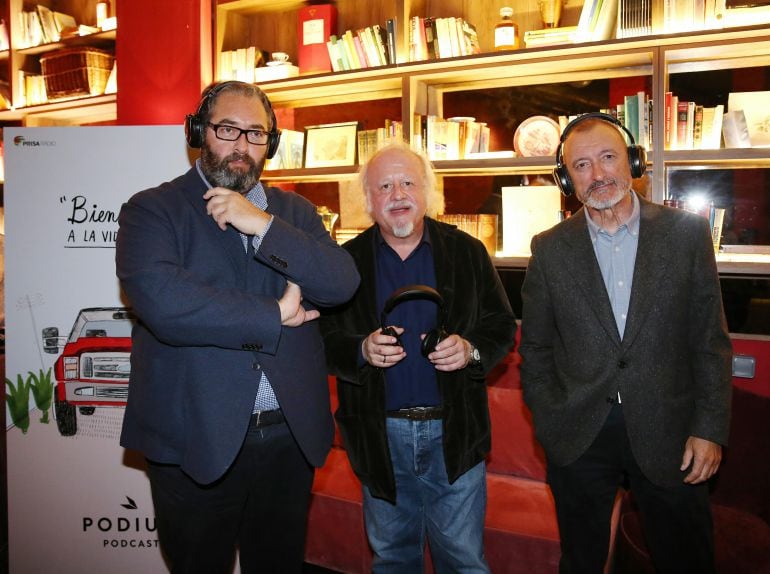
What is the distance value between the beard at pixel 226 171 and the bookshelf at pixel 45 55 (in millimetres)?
3334

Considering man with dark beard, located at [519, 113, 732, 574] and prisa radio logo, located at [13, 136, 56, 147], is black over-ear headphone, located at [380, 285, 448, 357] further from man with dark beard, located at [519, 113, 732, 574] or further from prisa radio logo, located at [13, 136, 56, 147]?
prisa radio logo, located at [13, 136, 56, 147]

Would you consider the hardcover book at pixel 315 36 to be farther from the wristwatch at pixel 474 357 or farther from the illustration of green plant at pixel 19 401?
the wristwatch at pixel 474 357

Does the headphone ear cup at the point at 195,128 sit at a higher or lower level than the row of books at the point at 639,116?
lower

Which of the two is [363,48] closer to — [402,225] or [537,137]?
[537,137]

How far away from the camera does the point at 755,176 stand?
10.7ft

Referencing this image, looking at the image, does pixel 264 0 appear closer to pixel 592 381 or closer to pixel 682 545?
pixel 592 381

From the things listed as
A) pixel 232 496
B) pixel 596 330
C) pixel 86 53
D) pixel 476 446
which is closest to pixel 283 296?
pixel 232 496

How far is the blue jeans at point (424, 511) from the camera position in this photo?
2.06m

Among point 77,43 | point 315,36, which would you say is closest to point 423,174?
point 315,36

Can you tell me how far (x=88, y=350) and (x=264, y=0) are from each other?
8.57 ft

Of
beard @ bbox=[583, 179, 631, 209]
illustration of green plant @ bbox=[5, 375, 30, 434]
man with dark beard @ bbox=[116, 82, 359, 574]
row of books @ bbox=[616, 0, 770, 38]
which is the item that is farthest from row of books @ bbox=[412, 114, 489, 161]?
illustration of green plant @ bbox=[5, 375, 30, 434]

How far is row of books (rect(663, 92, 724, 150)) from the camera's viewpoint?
3.17 m

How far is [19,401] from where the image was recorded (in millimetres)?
2695

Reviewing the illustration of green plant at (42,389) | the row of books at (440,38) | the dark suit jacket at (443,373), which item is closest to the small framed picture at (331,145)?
the row of books at (440,38)
